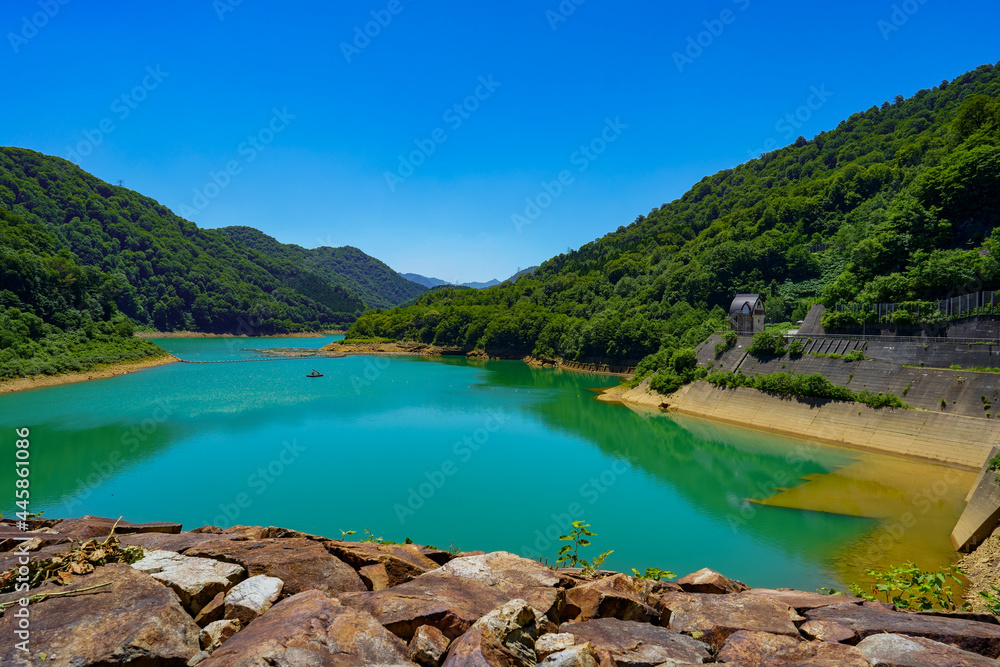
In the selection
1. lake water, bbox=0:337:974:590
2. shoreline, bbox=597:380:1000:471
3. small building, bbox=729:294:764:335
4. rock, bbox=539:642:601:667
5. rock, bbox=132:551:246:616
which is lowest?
lake water, bbox=0:337:974:590

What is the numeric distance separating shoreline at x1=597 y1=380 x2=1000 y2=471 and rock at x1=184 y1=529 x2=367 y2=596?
26.0m

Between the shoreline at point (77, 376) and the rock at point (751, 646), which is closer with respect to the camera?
the rock at point (751, 646)

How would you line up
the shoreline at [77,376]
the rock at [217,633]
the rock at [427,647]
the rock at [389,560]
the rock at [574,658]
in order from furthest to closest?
1. the shoreline at [77,376]
2. the rock at [389,560]
3. the rock at [217,633]
4. the rock at [427,647]
5. the rock at [574,658]

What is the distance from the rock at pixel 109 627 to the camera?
4098mm

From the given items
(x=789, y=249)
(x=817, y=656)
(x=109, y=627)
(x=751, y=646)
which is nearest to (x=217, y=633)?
(x=109, y=627)

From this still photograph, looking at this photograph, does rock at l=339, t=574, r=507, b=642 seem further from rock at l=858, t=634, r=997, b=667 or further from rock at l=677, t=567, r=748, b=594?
rock at l=858, t=634, r=997, b=667

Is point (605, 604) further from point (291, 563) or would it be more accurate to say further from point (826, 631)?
point (291, 563)

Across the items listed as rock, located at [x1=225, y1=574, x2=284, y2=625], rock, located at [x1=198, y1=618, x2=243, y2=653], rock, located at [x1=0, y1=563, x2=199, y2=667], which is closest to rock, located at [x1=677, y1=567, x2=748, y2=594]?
rock, located at [x1=225, y1=574, x2=284, y2=625]

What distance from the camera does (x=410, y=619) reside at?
491 cm

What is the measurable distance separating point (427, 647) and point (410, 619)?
51cm

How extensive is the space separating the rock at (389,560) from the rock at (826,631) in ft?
14.7

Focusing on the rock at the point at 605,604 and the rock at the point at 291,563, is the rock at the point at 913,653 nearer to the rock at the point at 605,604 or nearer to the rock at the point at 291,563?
the rock at the point at 605,604

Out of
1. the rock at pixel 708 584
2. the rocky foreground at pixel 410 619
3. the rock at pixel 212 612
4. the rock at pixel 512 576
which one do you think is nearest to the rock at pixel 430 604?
the rocky foreground at pixel 410 619

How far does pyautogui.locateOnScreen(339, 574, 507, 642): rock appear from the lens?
491 centimetres
